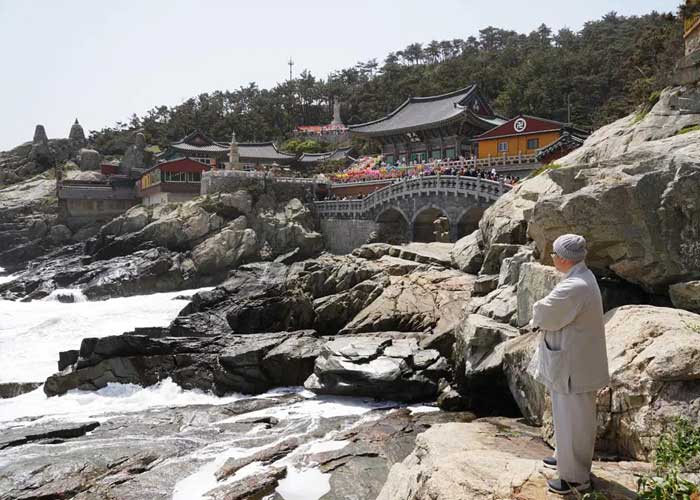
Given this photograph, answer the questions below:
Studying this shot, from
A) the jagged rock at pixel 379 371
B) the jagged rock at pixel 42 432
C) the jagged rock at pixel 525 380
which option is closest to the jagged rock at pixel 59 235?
the jagged rock at pixel 42 432

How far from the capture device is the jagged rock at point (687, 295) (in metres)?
8.66

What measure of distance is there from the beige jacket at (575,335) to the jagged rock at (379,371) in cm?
1201

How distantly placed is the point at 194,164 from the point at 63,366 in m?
33.2

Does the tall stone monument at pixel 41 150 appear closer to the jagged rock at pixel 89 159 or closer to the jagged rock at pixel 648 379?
the jagged rock at pixel 89 159

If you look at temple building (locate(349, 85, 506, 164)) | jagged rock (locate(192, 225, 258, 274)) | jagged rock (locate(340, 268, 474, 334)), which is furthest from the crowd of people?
jagged rock (locate(340, 268, 474, 334))

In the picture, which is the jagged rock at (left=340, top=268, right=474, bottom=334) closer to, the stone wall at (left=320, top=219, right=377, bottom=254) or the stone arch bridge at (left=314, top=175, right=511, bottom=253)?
the stone arch bridge at (left=314, top=175, right=511, bottom=253)

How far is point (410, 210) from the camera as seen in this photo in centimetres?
3872

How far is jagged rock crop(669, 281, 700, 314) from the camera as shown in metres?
8.66

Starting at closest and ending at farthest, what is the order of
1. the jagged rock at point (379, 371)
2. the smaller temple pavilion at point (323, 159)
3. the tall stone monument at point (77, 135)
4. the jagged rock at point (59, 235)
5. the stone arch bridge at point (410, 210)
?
the jagged rock at point (379, 371) → the stone arch bridge at point (410, 210) → the jagged rock at point (59, 235) → the smaller temple pavilion at point (323, 159) → the tall stone monument at point (77, 135)

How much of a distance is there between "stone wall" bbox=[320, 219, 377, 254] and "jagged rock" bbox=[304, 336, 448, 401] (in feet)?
79.1

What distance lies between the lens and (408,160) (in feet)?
166

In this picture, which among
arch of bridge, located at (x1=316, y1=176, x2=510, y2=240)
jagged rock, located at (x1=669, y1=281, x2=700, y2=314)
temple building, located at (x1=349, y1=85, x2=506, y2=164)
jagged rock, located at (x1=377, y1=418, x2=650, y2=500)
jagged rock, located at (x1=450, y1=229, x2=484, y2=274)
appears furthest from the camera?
temple building, located at (x1=349, y1=85, x2=506, y2=164)

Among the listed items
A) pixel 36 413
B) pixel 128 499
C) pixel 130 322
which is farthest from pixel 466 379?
pixel 130 322

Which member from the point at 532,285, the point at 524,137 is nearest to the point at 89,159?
the point at 524,137
